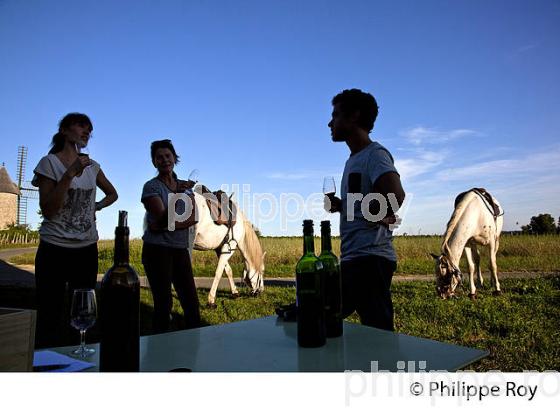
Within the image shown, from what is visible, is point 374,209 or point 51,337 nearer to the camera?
point 374,209

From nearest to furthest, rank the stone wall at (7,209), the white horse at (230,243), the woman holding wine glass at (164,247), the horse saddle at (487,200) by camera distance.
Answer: the woman holding wine glass at (164,247), the white horse at (230,243), the horse saddle at (487,200), the stone wall at (7,209)

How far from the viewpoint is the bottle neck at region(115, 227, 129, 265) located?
91 cm

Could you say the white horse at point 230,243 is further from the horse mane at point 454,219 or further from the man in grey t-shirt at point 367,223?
the man in grey t-shirt at point 367,223

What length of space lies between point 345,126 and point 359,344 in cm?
126

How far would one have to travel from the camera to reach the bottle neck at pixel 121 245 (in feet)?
2.99

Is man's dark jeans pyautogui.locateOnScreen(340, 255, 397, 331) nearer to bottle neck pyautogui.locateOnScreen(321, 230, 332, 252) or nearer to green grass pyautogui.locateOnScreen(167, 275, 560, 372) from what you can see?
bottle neck pyautogui.locateOnScreen(321, 230, 332, 252)

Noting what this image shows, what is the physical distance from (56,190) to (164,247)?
2.51 feet

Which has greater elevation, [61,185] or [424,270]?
[61,185]

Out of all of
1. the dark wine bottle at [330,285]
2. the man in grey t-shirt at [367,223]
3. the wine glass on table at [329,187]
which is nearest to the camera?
the dark wine bottle at [330,285]

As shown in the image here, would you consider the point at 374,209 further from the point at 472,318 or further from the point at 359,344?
the point at 472,318

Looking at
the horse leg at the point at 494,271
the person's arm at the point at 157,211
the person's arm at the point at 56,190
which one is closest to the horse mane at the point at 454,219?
the horse leg at the point at 494,271

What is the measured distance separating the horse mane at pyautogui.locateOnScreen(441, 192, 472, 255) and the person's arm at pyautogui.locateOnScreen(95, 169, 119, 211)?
4929mm
